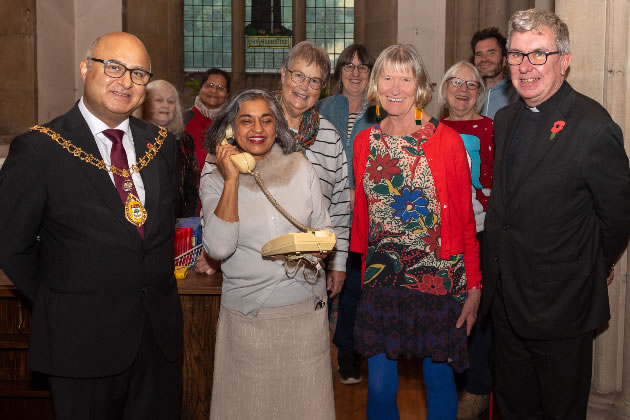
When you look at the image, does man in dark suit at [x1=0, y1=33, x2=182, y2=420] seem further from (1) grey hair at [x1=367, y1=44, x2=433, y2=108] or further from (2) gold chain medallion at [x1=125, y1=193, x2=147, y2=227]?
(1) grey hair at [x1=367, y1=44, x2=433, y2=108]

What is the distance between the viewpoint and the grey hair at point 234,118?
2.91 meters

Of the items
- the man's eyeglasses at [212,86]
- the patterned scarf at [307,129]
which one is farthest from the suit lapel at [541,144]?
the man's eyeglasses at [212,86]

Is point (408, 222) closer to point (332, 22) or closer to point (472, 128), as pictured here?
point (472, 128)

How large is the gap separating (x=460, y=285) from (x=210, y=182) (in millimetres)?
1206

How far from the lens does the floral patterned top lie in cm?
314

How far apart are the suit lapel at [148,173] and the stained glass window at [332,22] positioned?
357 inches

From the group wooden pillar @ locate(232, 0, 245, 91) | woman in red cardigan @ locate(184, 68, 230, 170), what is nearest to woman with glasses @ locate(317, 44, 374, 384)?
woman in red cardigan @ locate(184, 68, 230, 170)

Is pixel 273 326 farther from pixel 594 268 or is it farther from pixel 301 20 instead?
pixel 301 20

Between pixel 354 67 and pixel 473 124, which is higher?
pixel 354 67

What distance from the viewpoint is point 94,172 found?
2412mm

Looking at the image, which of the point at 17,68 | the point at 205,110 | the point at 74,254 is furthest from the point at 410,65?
the point at 17,68

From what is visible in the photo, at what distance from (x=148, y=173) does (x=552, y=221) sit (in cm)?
158

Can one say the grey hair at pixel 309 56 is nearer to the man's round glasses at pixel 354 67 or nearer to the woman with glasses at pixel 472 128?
the woman with glasses at pixel 472 128

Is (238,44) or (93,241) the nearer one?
(93,241)
